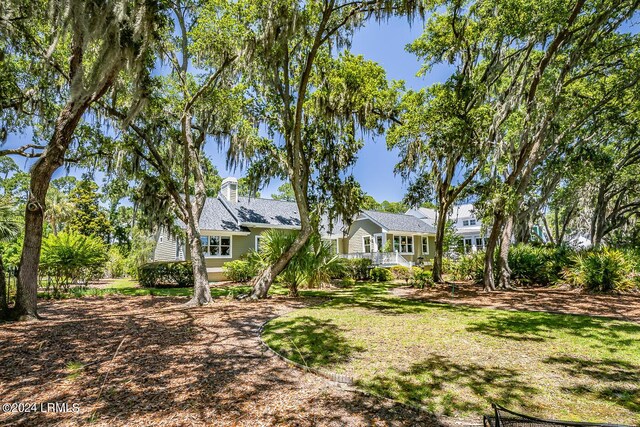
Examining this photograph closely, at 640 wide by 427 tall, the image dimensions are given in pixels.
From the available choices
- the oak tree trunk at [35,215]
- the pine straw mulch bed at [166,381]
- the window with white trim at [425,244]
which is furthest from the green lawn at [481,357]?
the window with white trim at [425,244]

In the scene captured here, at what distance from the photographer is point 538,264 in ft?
45.8

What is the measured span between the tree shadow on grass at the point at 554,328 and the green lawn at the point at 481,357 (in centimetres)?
Result: 2

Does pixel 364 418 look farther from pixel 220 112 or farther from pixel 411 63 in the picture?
pixel 411 63

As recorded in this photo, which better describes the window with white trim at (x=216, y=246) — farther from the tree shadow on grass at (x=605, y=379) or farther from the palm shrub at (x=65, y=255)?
the tree shadow on grass at (x=605, y=379)

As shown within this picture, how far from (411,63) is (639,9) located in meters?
6.85

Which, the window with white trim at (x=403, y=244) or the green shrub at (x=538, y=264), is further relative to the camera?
the window with white trim at (x=403, y=244)

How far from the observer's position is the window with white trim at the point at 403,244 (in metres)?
24.7

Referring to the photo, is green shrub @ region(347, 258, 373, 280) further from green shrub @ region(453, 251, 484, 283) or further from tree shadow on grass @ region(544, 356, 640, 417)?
tree shadow on grass @ region(544, 356, 640, 417)

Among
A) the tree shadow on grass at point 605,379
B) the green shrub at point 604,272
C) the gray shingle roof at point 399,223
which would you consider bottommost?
the tree shadow on grass at point 605,379

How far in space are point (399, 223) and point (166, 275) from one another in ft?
57.1

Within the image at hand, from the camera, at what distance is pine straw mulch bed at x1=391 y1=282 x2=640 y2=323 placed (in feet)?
26.1

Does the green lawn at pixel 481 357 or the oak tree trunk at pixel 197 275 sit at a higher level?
the oak tree trunk at pixel 197 275

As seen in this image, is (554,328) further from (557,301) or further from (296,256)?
(296,256)

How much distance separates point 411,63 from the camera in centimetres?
1347
